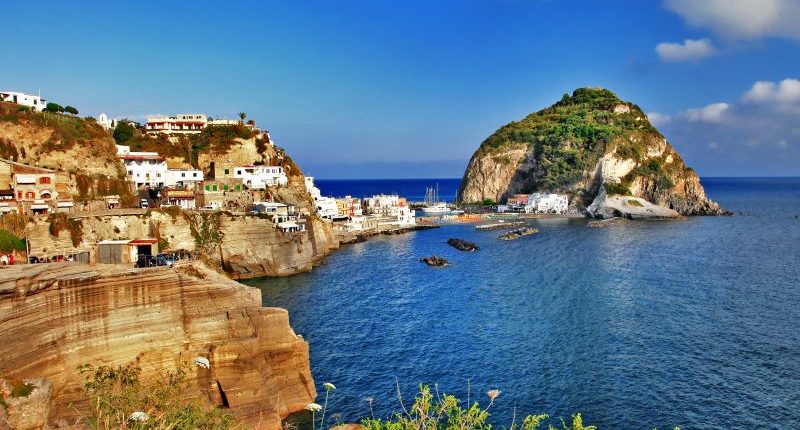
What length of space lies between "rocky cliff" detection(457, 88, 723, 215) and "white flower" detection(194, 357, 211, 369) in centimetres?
13174

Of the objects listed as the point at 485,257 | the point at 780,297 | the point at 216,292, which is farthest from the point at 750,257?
the point at 216,292

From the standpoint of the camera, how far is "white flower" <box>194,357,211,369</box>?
84.0 ft

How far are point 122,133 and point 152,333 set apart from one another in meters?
65.0

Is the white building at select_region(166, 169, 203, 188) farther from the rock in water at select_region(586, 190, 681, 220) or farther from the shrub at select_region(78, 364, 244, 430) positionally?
the rock in water at select_region(586, 190, 681, 220)

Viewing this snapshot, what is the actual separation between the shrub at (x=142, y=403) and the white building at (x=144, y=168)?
52.0 metres

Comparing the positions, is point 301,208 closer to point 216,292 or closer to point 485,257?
point 485,257

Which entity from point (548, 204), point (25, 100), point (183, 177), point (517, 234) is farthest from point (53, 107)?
point (548, 204)

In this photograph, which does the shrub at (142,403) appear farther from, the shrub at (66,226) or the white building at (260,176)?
the white building at (260,176)

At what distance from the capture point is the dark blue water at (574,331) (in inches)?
1200

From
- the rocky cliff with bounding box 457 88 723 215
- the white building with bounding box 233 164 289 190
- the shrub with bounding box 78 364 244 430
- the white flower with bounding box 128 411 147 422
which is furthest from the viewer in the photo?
the rocky cliff with bounding box 457 88 723 215

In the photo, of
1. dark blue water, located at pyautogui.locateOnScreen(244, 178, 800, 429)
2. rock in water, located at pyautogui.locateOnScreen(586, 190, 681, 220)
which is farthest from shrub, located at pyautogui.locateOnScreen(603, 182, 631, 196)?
dark blue water, located at pyautogui.locateOnScreen(244, 178, 800, 429)

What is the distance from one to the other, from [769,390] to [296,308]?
1360 inches

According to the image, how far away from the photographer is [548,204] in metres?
154

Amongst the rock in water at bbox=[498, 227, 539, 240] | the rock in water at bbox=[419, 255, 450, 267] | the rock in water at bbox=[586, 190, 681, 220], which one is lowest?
the rock in water at bbox=[419, 255, 450, 267]
